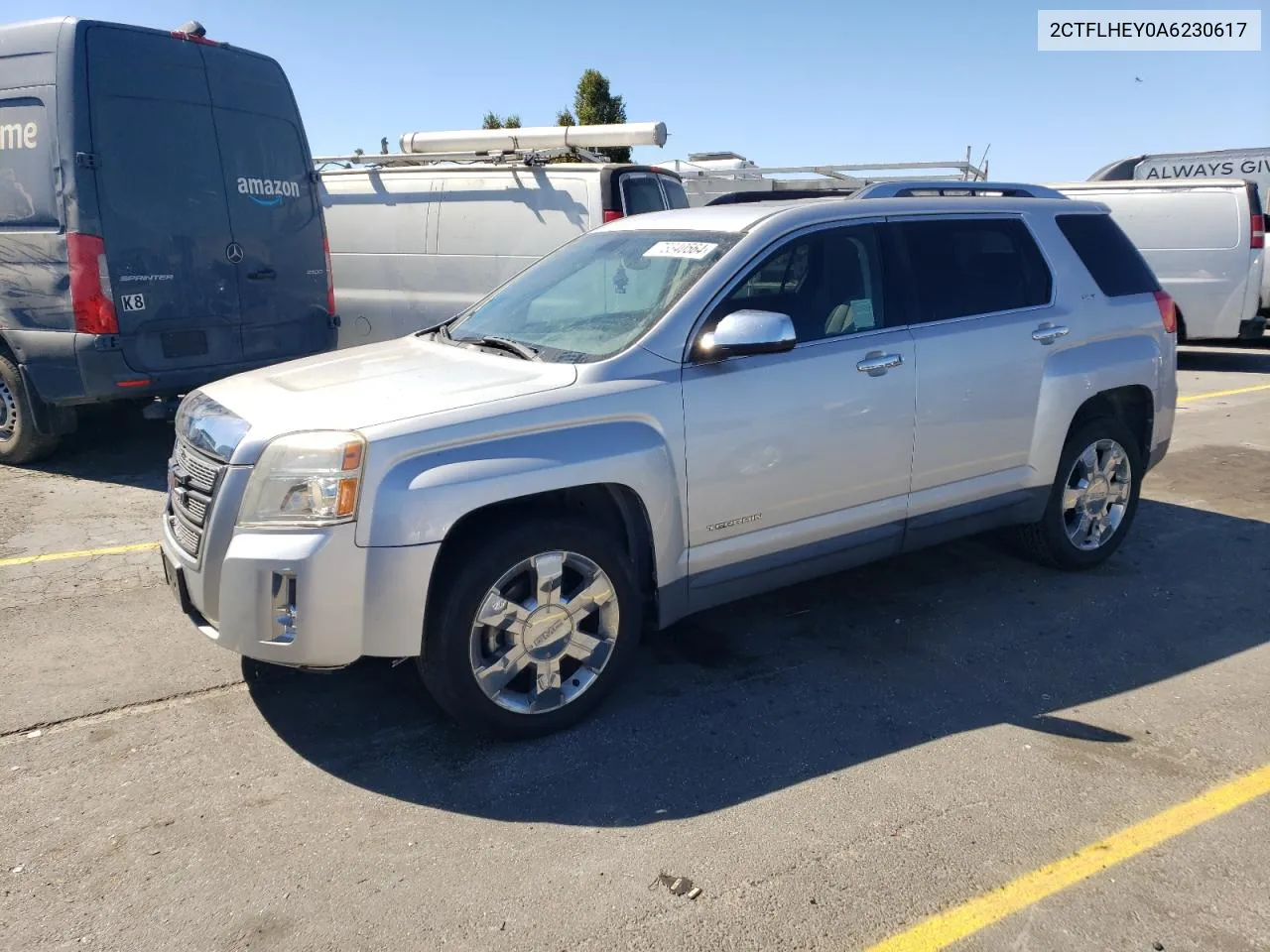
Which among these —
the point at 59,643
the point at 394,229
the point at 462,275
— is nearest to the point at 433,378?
the point at 59,643

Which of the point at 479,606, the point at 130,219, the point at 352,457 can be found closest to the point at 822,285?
the point at 479,606

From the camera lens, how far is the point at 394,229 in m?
9.92

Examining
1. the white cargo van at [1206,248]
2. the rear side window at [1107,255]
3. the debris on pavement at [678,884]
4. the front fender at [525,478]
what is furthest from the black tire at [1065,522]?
the white cargo van at [1206,248]

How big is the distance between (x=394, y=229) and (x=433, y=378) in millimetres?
6534

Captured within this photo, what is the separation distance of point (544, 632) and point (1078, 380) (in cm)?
300

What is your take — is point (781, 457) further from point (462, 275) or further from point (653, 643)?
point (462, 275)

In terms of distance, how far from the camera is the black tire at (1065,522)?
524cm

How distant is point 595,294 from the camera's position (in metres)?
4.50

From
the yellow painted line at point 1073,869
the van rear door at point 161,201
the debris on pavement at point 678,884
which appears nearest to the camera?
the yellow painted line at point 1073,869

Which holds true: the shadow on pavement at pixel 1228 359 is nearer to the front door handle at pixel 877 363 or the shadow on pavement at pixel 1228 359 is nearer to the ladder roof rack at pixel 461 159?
the ladder roof rack at pixel 461 159

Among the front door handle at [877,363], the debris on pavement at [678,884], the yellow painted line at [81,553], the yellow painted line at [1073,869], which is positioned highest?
the front door handle at [877,363]

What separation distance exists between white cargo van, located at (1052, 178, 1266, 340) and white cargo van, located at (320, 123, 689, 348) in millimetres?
7321

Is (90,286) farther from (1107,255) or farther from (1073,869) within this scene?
(1073,869)

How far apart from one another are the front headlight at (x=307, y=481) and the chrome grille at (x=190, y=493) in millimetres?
225
